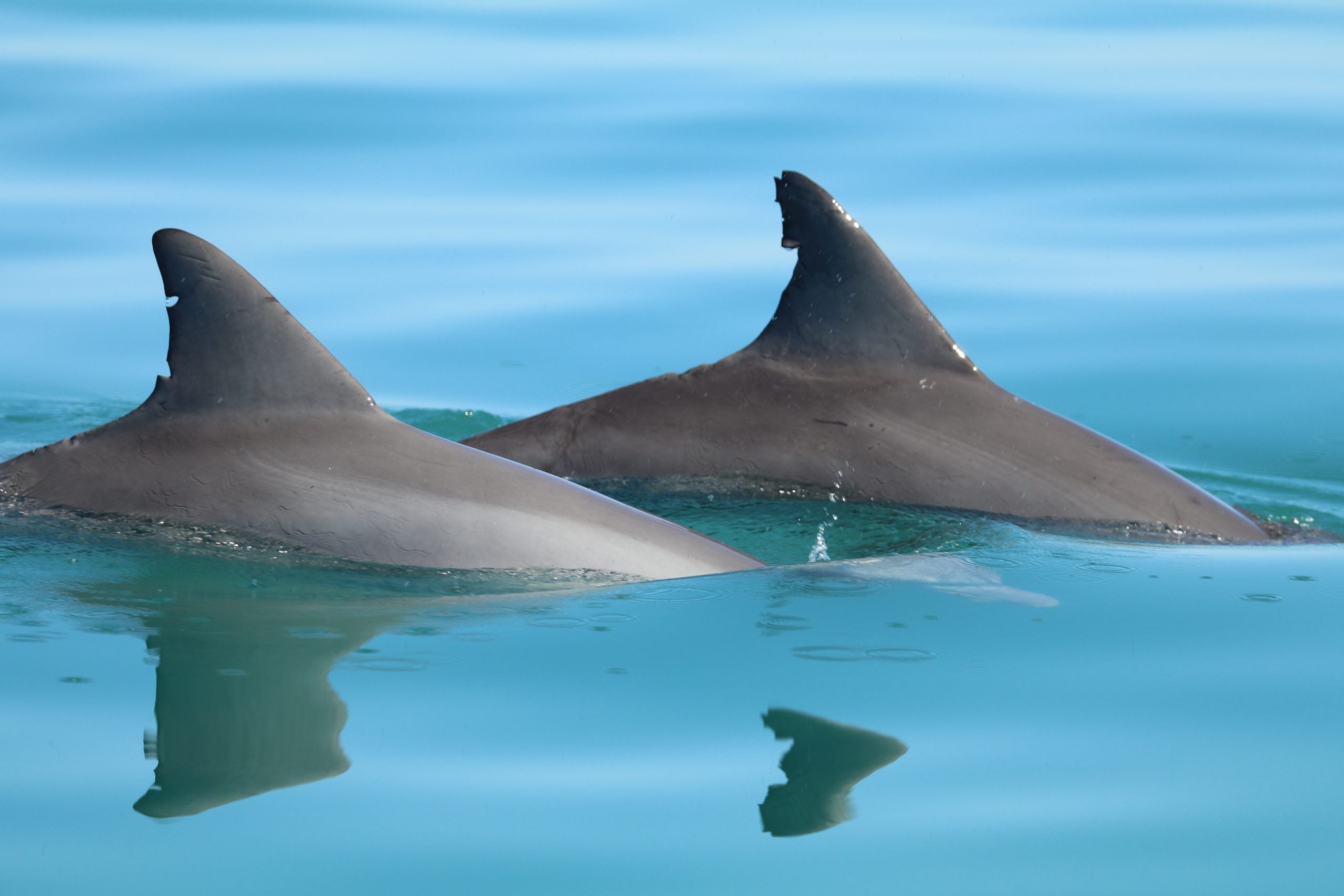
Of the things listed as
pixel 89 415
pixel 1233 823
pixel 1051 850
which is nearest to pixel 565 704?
pixel 1051 850

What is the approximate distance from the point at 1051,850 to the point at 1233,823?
497 mm

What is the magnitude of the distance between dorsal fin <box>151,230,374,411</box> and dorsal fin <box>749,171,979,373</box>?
265 cm

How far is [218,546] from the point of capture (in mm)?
6234

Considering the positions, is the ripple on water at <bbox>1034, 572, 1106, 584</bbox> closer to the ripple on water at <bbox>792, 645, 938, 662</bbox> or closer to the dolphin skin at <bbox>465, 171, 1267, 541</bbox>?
the ripple on water at <bbox>792, 645, 938, 662</bbox>

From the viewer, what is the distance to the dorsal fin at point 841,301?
824 cm

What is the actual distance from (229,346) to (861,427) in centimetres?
331

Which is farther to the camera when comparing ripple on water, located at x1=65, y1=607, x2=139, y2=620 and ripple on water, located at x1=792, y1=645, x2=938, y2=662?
ripple on water, located at x1=65, y1=607, x2=139, y2=620

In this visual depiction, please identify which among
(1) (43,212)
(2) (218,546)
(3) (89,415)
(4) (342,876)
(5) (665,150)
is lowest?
(4) (342,876)

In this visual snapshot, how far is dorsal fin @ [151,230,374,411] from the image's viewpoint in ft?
20.4

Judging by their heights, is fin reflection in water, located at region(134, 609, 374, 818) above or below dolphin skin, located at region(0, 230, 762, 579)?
below

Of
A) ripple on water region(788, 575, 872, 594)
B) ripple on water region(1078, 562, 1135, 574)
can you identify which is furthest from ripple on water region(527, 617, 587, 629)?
ripple on water region(1078, 562, 1135, 574)

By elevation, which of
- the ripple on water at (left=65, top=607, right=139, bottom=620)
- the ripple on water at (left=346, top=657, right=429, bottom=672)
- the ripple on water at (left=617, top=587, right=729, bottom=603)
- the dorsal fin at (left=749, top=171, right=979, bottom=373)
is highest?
the dorsal fin at (left=749, top=171, right=979, bottom=373)

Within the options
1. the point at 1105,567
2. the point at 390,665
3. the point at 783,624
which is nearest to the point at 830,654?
the point at 783,624

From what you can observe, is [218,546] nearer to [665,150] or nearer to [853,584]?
[853,584]
